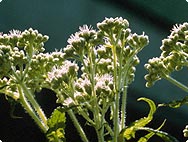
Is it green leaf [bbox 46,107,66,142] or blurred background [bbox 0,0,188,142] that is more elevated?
blurred background [bbox 0,0,188,142]

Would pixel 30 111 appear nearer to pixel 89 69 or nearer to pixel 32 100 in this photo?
pixel 32 100

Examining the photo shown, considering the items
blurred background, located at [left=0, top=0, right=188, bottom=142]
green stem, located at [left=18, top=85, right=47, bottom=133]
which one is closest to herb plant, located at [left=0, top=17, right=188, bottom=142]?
green stem, located at [left=18, top=85, right=47, bottom=133]

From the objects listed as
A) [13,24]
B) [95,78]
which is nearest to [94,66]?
[95,78]

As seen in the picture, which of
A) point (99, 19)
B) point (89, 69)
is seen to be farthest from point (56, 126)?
point (99, 19)

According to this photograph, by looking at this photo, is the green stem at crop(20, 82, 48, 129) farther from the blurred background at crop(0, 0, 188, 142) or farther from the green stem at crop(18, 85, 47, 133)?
the blurred background at crop(0, 0, 188, 142)

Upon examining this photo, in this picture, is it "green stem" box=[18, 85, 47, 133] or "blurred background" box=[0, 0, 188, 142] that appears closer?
"green stem" box=[18, 85, 47, 133]

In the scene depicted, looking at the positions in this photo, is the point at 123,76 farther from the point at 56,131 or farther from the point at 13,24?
the point at 13,24
